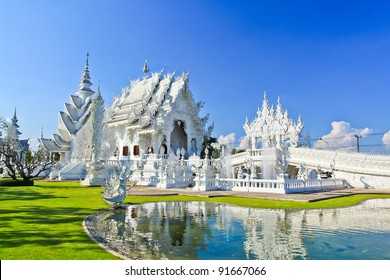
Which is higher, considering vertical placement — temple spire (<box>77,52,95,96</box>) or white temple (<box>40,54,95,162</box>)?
temple spire (<box>77,52,95,96</box>)

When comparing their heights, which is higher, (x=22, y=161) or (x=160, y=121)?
(x=160, y=121)

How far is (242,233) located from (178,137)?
27272 millimetres

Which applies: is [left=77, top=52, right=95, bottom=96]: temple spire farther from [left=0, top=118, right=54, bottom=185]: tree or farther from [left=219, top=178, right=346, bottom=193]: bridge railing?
[left=219, top=178, right=346, bottom=193]: bridge railing

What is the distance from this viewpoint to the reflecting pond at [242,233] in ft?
16.7

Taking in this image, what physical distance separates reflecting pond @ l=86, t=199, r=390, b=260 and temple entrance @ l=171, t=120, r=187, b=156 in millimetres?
23066

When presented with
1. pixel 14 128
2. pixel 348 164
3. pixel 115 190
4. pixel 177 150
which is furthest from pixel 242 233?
pixel 14 128

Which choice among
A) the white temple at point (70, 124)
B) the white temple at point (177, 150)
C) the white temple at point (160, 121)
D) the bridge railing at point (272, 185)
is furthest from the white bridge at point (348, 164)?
the white temple at point (70, 124)

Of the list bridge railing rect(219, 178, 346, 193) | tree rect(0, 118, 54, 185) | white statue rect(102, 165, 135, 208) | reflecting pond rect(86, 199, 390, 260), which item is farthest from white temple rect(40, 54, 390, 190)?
reflecting pond rect(86, 199, 390, 260)

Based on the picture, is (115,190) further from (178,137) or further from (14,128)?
(14,128)

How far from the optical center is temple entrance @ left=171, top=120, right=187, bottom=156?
33031mm

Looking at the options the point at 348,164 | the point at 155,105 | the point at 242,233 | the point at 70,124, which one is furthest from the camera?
the point at 70,124

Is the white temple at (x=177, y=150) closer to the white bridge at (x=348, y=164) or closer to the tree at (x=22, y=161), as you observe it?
the white bridge at (x=348, y=164)

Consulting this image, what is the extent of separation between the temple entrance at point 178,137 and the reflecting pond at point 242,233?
23066 mm

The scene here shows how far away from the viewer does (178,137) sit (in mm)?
33594
